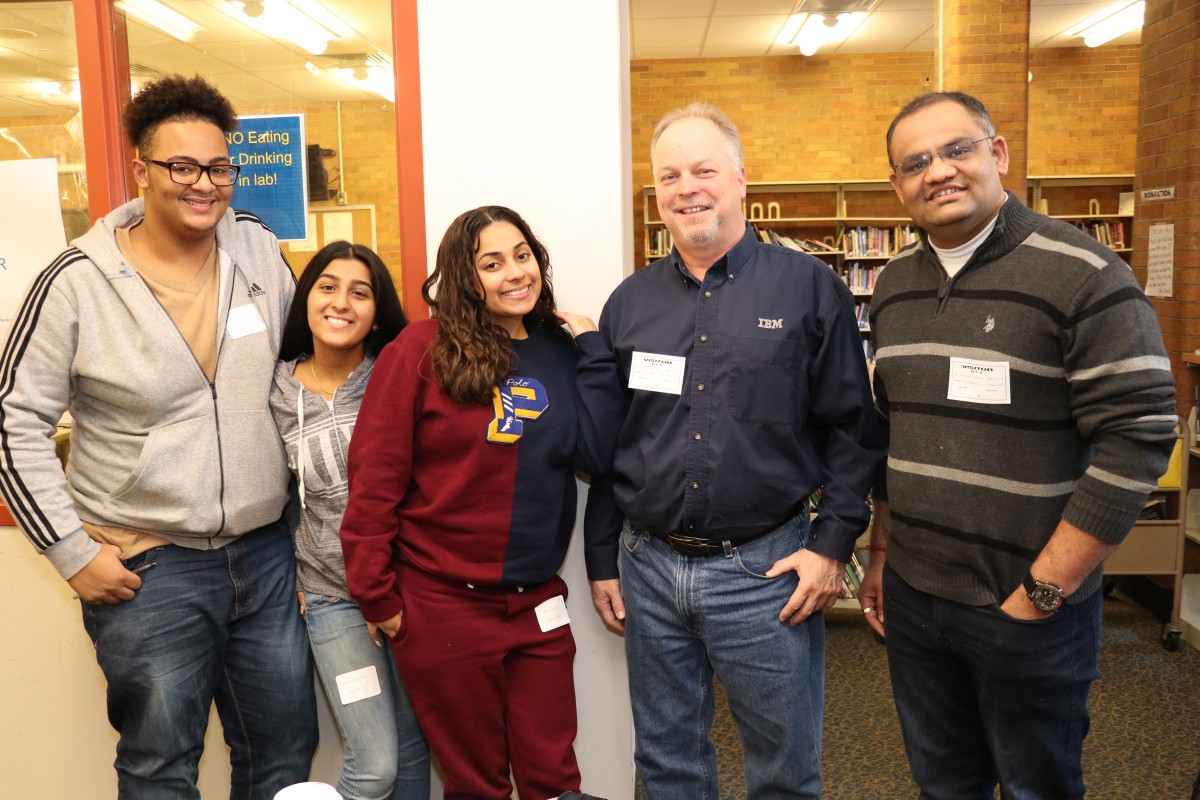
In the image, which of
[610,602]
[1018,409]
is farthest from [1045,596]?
[610,602]

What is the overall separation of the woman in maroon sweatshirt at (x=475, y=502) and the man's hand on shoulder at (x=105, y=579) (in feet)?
1.53

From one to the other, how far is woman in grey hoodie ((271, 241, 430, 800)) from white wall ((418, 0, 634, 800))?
343 mm

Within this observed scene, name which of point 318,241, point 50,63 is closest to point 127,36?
point 50,63

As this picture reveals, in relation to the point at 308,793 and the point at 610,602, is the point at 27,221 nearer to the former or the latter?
the point at 610,602

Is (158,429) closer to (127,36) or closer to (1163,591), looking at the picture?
(127,36)

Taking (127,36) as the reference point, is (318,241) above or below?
below

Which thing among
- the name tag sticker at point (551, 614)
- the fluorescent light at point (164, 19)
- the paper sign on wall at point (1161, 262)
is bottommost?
the name tag sticker at point (551, 614)

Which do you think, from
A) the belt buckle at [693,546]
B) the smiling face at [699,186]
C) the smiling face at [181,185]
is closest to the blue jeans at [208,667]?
the smiling face at [181,185]

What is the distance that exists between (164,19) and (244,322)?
110cm

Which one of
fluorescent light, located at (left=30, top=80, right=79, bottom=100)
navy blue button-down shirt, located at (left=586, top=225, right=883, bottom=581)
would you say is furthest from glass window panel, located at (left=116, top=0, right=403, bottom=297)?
navy blue button-down shirt, located at (left=586, top=225, right=883, bottom=581)

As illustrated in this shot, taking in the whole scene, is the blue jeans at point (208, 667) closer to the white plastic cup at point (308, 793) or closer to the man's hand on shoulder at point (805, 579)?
the white plastic cup at point (308, 793)

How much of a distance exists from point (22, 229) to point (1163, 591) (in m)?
4.99

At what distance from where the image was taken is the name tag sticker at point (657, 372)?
183 centimetres

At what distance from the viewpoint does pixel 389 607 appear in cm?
182
